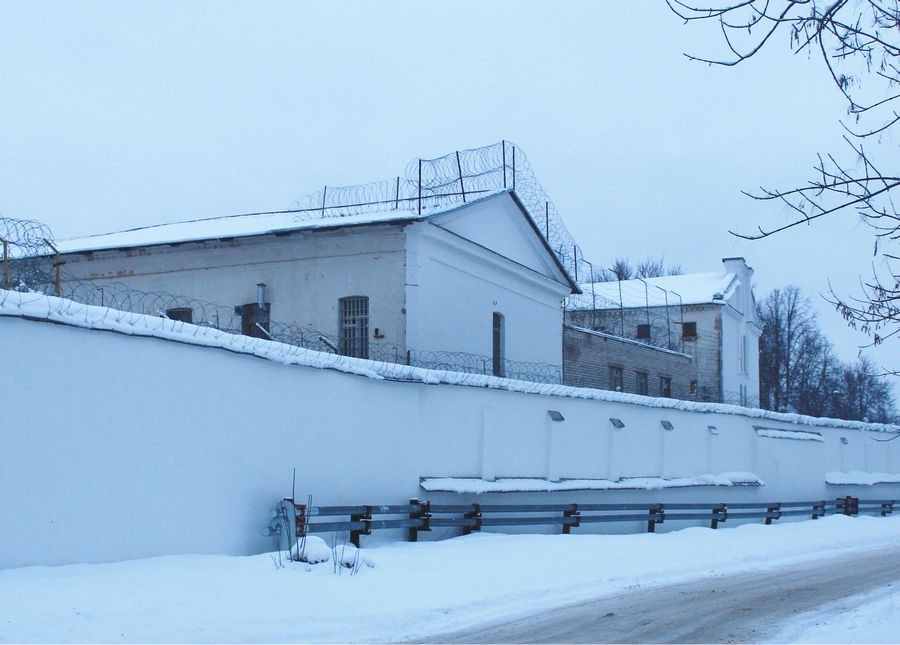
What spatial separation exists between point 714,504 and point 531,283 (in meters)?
7.64

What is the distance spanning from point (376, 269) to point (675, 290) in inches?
1190

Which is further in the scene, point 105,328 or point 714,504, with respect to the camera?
point 714,504

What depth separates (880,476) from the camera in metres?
35.8

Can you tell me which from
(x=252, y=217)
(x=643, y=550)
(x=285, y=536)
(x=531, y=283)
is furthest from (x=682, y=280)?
(x=285, y=536)

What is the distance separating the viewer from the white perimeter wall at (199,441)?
10711 mm

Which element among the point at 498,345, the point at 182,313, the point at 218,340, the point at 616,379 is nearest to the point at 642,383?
the point at 616,379

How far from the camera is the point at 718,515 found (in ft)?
80.2

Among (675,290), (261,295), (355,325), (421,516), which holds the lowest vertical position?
(421,516)

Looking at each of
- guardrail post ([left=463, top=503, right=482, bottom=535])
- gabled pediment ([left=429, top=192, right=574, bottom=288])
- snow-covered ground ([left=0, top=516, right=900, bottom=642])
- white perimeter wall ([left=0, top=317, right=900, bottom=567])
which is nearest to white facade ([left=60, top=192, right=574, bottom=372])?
gabled pediment ([left=429, top=192, right=574, bottom=288])

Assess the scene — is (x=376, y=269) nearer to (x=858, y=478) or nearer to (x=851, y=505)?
(x=851, y=505)

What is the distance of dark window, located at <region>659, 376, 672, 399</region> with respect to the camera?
129 feet

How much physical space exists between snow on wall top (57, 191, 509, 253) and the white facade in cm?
6

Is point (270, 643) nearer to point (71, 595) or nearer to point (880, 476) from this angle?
point (71, 595)

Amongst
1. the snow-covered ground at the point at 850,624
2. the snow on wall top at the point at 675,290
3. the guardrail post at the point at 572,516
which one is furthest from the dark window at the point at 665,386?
the snow-covered ground at the point at 850,624
